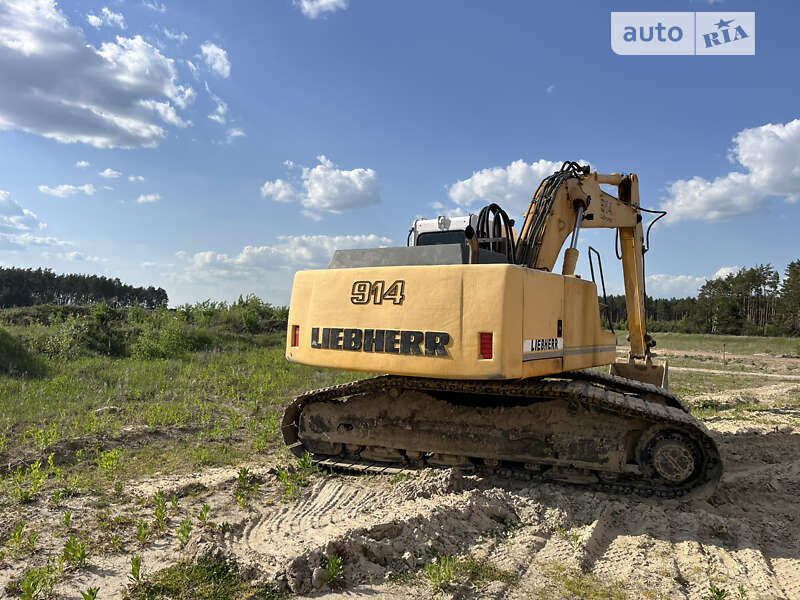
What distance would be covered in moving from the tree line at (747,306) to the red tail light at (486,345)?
53314mm

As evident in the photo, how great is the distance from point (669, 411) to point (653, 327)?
61871mm

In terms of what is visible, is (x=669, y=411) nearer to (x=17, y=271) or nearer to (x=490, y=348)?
(x=490, y=348)

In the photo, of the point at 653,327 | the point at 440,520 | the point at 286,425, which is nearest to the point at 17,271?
the point at 286,425

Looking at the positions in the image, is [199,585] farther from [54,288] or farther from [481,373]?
[54,288]

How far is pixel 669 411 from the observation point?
5008 mm

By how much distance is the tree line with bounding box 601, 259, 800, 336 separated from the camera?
51844mm

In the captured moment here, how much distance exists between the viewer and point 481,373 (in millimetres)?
4406

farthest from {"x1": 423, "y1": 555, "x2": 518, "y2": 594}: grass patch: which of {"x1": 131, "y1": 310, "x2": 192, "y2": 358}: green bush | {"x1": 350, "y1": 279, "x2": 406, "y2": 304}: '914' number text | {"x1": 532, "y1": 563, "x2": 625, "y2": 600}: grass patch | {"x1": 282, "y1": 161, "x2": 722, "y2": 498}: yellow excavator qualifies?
{"x1": 131, "y1": 310, "x2": 192, "y2": 358}: green bush

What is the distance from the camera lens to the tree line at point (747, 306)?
5184 cm

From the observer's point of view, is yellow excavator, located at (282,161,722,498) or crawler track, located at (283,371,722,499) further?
crawler track, located at (283,371,722,499)

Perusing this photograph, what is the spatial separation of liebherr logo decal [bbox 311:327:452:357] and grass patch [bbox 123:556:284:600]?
2113 millimetres

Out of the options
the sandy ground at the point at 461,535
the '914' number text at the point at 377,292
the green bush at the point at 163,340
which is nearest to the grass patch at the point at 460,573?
the sandy ground at the point at 461,535

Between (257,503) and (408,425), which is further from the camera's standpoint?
(408,425)

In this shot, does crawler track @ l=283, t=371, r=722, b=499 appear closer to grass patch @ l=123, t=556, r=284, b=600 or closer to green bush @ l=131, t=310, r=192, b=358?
grass patch @ l=123, t=556, r=284, b=600
